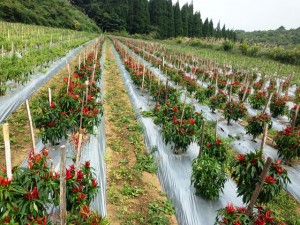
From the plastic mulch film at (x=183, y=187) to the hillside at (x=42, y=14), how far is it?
132ft

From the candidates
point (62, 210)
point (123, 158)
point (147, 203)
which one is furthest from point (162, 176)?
point (62, 210)

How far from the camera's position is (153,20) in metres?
64.3

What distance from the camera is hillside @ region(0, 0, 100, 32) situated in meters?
38.7

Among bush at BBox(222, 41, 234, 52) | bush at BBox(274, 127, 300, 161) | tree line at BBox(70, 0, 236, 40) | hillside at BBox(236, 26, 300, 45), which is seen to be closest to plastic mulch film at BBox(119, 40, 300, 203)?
bush at BBox(274, 127, 300, 161)

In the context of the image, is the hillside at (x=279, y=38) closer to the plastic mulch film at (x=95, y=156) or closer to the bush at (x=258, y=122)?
the bush at (x=258, y=122)

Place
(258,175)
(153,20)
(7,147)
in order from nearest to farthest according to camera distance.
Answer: (7,147)
(258,175)
(153,20)

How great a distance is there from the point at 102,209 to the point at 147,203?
0.97 m

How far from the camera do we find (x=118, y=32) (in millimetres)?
61531

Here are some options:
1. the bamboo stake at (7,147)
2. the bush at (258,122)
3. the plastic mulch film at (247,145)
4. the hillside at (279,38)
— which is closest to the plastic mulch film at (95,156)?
the bamboo stake at (7,147)

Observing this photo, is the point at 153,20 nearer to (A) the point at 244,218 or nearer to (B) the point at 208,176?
(B) the point at 208,176

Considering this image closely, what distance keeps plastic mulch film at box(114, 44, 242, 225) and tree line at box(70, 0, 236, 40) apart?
55224mm

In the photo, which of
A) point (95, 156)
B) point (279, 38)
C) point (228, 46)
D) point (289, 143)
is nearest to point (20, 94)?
point (95, 156)

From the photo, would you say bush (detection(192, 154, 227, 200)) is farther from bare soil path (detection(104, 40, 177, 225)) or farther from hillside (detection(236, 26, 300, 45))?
hillside (detection(236, 26, 300, 45))

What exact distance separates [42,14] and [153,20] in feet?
92.1
